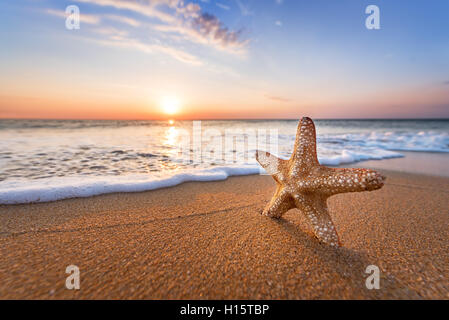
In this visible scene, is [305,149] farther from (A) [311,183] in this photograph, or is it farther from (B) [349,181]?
(B) [349,181]

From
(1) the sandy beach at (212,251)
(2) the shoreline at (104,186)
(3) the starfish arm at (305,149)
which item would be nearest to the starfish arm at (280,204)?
(1) the sandy beach at (212,251)

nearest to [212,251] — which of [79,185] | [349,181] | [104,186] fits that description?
[349,181]

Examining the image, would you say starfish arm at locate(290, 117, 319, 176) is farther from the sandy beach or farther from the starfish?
the sandy beach

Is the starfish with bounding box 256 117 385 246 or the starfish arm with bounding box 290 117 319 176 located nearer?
the starfish with bounding box 256 117 385 246

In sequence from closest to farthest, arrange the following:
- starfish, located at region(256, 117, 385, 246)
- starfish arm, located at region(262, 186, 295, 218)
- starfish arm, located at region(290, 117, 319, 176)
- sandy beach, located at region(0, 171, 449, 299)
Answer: sandy beach, located at region(0, 171, 449, 299) → starfish, located at region(256, 117, 385, 246) → starfish arm, located at region(290, 117, 319, 176) → starfish arm, located at region(262, 186, 295, 218)

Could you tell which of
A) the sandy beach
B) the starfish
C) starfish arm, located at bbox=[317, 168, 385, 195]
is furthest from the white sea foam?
starfish arm, located at bbox=[317, 168, 385, 195]

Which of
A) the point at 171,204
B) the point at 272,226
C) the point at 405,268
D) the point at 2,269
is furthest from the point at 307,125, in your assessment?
the point at 2,269

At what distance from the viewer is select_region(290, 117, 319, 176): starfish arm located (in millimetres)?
1998

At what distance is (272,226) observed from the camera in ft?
7.49

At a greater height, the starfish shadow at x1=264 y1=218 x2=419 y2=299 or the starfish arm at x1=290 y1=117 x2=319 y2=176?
the starfish arm at x1=290 y1=117 x2=319 y2=176

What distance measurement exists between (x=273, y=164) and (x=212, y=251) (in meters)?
1.17

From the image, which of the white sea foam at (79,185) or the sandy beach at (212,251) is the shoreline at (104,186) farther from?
the sandy beach at (212,251)

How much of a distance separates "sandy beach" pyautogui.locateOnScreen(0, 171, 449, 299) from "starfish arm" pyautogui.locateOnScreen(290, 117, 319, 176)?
0.75 meters
